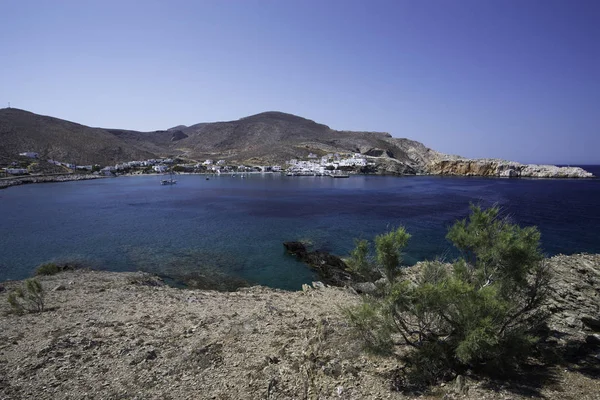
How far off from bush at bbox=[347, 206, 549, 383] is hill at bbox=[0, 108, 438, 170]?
105m

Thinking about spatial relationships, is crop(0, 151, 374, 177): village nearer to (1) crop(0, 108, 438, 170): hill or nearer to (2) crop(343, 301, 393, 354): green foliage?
(1) crop(0, 108, 438, 170): hill

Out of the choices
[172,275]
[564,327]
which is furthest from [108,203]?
[564,327]

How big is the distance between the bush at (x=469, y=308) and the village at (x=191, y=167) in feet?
286

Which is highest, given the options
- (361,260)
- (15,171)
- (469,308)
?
(361,260)

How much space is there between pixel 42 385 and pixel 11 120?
128m

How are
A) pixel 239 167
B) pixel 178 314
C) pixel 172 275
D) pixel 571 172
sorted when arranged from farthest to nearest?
pixel 239 167
pixel 571 172
pixel 172 275
pixel 178 314

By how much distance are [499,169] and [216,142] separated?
133449 millimetres

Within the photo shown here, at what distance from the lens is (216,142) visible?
170875 millimetres

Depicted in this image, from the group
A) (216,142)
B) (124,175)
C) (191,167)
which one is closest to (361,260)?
(124,175)

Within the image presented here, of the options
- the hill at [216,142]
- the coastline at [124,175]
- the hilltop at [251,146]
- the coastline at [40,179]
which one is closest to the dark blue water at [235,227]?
the coastline at [40,179]

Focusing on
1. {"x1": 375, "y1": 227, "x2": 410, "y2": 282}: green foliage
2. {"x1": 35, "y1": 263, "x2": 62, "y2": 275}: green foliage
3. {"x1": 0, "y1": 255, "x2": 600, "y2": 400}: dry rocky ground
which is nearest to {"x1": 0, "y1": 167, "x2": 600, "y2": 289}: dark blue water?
{"x1": 35, "y1": 263, "x2": 62, "y2": 275}: green foliage

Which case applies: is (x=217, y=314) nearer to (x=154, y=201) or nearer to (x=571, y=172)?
(x=154, y=201)

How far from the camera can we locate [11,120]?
97.8 meters

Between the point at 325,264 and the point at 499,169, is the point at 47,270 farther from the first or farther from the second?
the point at 499,169
